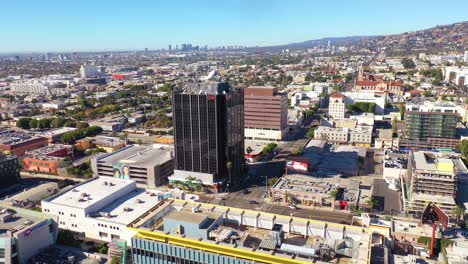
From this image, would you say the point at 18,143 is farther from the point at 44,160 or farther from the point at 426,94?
the point at 426,94

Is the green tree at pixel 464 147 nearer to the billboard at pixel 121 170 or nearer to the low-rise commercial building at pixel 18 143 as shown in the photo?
the billboard at pixel 121 170

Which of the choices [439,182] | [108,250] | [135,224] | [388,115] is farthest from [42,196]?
[388,115]

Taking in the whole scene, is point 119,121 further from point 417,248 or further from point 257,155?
point 417,248

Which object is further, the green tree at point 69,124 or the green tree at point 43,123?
the green tree at point 69,124

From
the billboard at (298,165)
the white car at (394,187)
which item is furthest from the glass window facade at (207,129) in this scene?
the white car at (394,187)

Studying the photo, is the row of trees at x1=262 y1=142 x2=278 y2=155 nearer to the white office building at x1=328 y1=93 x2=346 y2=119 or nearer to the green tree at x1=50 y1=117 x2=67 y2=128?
the white office building at x1=328 y1=93 x2=346 y2=119

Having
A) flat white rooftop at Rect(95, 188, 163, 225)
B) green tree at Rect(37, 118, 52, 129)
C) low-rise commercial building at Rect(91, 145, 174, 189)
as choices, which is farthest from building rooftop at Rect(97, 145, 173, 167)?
green tree at Rect(37, 118, 52, 129)

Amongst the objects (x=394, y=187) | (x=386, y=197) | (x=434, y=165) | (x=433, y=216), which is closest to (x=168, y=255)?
(x=433, y=216)
